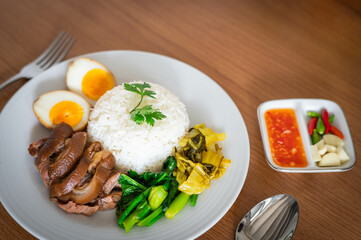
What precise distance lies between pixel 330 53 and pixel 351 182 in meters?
1.56

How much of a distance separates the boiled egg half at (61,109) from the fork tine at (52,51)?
0.64m

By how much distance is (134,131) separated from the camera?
7.93ft

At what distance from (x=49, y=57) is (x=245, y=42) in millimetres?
2037

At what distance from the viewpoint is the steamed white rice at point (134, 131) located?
95.0 inches

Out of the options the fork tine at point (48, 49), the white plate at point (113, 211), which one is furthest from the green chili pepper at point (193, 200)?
the fork tine at point (48, 49)

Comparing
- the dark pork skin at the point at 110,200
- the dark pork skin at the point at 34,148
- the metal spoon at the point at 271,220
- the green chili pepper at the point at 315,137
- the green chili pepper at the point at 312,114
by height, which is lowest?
the dark pork skin at the point at 110,200

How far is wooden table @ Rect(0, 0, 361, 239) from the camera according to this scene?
2871 millimetres

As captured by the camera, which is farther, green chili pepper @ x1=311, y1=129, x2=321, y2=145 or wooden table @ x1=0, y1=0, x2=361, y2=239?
wooden table @ x1=0, y1=0, x2=361, y2=239

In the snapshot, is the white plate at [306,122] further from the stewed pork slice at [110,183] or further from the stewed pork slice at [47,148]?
the stewed pork slice at [47,148]

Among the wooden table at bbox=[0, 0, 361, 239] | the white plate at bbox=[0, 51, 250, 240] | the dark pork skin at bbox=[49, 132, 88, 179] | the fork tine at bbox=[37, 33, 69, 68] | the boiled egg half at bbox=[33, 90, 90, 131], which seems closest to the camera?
the white plate at bbox=[0, 51, 250, 240]

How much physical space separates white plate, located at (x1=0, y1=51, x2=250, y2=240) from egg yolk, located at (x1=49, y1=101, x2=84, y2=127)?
143mm

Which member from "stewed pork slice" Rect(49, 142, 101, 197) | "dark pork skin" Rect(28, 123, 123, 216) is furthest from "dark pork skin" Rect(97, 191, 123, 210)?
"stewed pork slice" Rect(49, 142, 101, 197)

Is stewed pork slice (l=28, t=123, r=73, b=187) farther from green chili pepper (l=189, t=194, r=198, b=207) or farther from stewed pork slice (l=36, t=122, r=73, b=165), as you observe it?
green chili pepper (l=189, t=194, r=198, b=207)

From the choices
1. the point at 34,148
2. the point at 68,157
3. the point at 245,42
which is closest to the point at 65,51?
the point at 34,148
